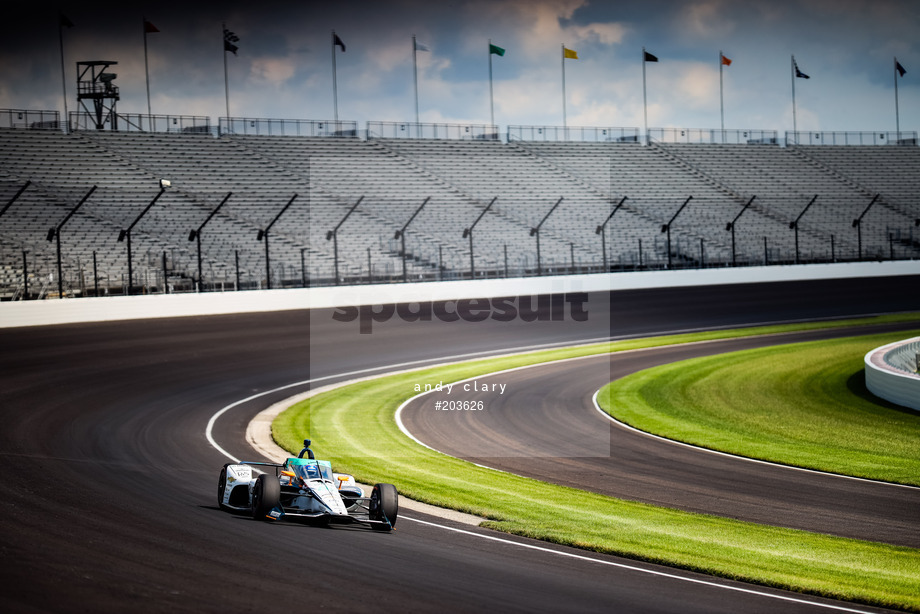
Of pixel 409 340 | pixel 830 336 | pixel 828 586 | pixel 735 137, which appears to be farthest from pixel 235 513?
pixel 735 137

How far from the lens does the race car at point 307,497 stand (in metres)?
9.45

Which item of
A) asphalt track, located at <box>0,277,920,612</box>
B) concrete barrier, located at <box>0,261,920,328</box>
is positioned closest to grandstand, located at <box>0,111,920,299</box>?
concrete barrier, located at <box>0,261,920,328</box>

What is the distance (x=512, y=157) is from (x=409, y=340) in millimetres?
26155

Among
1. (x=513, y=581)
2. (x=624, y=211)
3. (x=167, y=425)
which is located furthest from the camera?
(x=624, y=211)

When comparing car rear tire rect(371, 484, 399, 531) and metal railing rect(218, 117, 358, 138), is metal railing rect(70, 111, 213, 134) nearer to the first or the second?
metal railing rect(218, 117, 358, 138)

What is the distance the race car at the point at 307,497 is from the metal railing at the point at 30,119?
35894 millimetres

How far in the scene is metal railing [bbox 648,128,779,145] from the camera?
5844 cm

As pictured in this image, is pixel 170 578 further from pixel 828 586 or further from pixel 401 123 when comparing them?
pixel 401 123

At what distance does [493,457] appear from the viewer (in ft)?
46.1

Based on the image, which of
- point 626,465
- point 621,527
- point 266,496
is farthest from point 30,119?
point 621,527

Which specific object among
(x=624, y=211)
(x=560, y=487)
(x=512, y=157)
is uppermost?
(x=512, y=157)

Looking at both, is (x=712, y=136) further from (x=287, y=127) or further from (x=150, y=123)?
(x=150, y=123)

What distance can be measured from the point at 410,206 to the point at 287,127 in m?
9.68

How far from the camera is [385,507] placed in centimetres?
960
